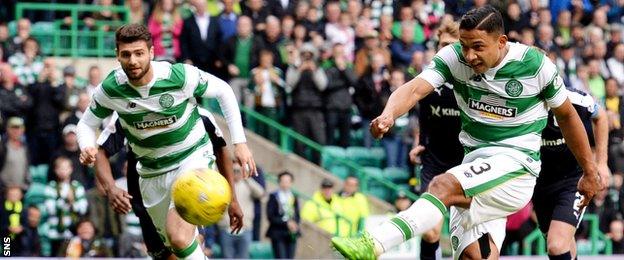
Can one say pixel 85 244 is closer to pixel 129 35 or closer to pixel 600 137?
pixel 129 35

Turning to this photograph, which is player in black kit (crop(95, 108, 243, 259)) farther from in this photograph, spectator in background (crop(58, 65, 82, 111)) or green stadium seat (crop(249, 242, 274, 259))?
spectator in background (crop(58, 65, 82, 111))

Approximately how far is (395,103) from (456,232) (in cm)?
160

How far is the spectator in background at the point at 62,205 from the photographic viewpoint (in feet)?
62.6

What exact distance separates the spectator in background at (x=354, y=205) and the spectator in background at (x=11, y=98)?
4.05 m

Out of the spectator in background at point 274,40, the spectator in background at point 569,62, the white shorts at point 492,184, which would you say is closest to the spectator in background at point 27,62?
the spectator in background at point 274,40

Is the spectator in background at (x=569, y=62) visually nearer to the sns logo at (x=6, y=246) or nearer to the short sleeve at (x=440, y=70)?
the sns logo at (x=6, y=246)

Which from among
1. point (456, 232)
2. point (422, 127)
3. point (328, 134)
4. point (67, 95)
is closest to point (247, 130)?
point (328, 134)

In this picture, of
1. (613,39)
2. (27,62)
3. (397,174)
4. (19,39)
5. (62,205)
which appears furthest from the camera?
(613,39)

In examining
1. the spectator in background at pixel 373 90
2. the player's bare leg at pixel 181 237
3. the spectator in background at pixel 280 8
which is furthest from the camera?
the spectator in background at pixel 280 8

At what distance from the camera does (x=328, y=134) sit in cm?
2212

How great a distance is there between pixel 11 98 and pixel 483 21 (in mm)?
10036

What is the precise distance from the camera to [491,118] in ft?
39.4

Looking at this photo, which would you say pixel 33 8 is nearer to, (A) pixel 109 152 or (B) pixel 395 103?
(A) pixel 109 152

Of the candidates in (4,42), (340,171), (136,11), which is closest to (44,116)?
(4,42)
